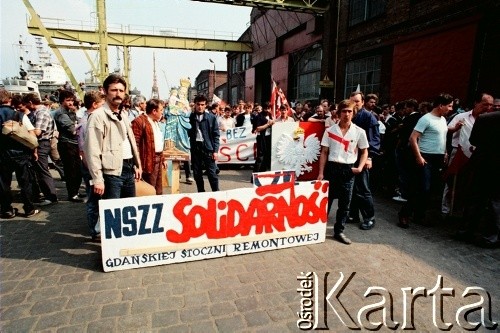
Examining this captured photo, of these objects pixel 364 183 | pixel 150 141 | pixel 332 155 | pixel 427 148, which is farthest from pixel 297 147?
pixel 150 141

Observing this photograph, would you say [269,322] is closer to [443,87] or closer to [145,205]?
[145,205]

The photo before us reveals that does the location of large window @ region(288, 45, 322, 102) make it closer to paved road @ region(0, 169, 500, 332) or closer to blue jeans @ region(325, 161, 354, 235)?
blue jeans @ region(325, 161, 354, 235)

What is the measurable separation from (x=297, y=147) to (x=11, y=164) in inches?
205

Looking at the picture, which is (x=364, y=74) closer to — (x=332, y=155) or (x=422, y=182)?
(x=422, y=182)

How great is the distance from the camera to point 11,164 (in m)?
5.04

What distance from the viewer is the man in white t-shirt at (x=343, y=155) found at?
13.6 ft

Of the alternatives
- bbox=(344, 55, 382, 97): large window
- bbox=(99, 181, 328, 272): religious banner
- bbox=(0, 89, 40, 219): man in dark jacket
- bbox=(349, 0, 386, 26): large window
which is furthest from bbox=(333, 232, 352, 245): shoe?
bbox=(349, 0, 386, 26): large window

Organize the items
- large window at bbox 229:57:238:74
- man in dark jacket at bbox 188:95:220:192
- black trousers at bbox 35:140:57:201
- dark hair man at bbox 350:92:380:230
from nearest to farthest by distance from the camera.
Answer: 1. dark hair man at bbox 350:92:380:230
2. man in dark jacket at bbox 188:95:220:192
3. black trousers at bbox 35:140:57:201
4. large window at bbox 229:57:238:74

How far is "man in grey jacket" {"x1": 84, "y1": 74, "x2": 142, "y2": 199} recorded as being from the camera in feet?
11.0

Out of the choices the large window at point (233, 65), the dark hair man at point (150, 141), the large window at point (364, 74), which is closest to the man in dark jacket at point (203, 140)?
the dark hair man at point (150, 141)

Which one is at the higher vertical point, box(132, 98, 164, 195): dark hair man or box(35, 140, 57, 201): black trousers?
box(132, 98, 164, 195): dark hair man

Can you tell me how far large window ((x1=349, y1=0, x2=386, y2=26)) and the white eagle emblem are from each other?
31.4 ft

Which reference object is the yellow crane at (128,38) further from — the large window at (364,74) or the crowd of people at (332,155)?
the crowd of people at (332,155)

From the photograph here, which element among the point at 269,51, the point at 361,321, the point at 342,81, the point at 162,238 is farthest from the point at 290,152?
the point at 269,51
